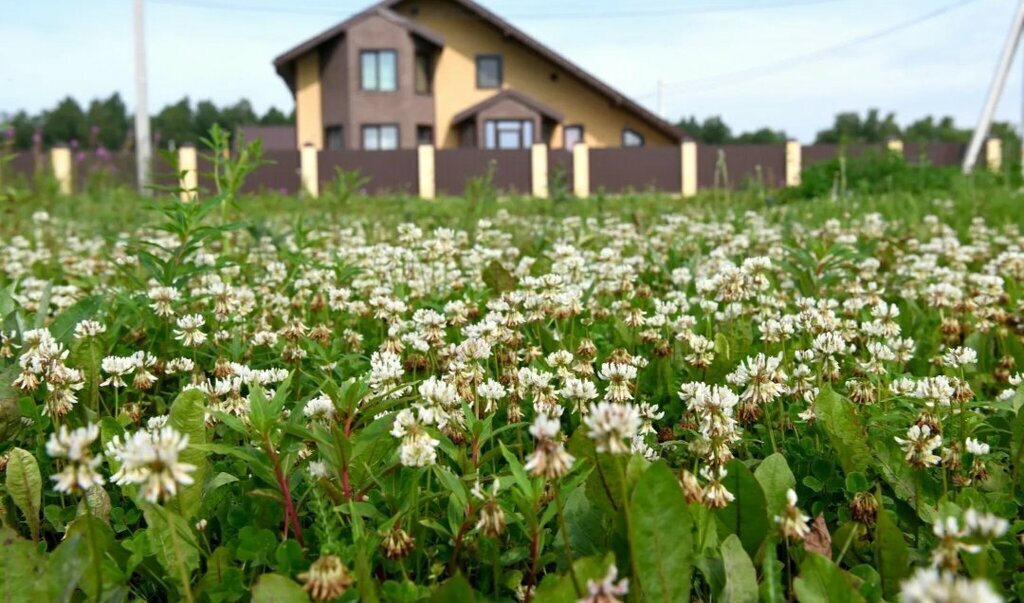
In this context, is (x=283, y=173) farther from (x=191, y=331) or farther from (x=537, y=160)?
(x=191, y=331)

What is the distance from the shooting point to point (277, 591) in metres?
1.49

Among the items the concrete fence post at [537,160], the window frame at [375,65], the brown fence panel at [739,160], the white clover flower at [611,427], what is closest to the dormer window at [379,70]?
the window frame at [375,65]

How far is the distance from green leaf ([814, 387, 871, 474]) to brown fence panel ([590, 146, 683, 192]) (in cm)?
2842

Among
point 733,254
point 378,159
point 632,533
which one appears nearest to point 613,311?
point 733,254

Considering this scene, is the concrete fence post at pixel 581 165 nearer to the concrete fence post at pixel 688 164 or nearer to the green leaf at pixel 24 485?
the concrete fence post at pixel 688 164

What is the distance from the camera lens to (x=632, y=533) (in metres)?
1.52

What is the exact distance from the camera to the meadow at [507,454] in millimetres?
1549

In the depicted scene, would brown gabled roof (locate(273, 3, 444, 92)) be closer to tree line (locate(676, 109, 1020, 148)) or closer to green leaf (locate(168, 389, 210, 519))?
green leaf (locate(168, 389, 210, 519))

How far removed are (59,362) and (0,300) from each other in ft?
2.93

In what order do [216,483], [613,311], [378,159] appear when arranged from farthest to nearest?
1. [378,159]
2. [613,311]
3. [216,483]

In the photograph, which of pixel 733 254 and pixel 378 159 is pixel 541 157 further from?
pixel 733 254

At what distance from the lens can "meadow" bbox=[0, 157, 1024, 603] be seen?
1.55 metres

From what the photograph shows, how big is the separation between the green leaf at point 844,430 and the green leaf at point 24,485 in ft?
5.53

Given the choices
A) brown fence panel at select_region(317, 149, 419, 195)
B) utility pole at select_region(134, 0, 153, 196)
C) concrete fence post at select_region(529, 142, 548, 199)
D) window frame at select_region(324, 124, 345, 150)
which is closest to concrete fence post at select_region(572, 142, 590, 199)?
concrete fence post at select_region(529, 142, 548, 199)
